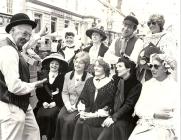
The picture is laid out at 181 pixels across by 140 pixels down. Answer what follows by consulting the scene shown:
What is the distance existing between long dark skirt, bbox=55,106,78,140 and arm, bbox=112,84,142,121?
59cm

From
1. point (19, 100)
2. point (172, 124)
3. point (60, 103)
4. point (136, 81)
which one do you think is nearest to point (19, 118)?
point (19, 100)

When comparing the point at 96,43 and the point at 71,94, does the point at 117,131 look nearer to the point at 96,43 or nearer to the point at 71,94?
the point at 71,94

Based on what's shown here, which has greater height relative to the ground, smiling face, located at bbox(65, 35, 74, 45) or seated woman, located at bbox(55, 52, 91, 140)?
smiling face, located at bbox(65, 35, 74, 45)

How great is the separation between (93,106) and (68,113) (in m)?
0.42

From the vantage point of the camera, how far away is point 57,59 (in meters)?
3.70

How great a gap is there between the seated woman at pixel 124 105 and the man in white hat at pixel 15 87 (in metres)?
0.80

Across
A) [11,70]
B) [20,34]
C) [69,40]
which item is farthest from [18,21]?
[69,40]

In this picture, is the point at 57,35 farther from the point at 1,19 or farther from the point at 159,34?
the point at 159,34

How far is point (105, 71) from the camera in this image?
3164mm

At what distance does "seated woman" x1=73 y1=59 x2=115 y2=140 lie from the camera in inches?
124

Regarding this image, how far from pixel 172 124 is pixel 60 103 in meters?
1.48

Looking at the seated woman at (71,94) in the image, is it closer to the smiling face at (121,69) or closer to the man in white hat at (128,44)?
the man in white hat at (128,44)

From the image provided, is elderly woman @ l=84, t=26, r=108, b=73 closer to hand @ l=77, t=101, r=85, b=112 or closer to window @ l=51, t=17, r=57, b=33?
hand @ l=77, t=101, r=85, b=112

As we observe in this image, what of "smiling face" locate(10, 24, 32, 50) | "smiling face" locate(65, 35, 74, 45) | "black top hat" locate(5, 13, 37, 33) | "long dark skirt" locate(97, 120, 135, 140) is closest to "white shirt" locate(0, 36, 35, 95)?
"smiling face" locate(10, 24, 32, 50)
